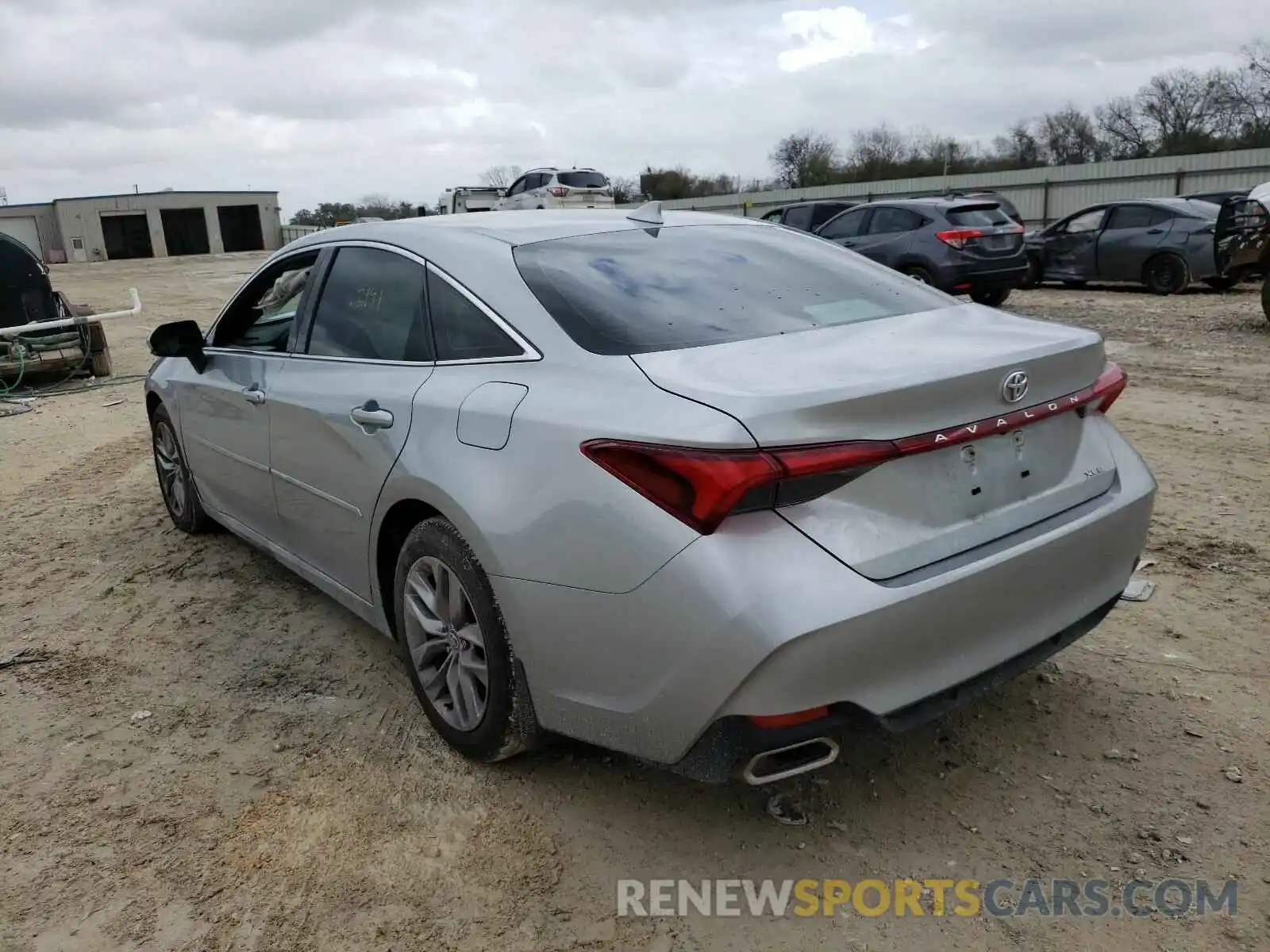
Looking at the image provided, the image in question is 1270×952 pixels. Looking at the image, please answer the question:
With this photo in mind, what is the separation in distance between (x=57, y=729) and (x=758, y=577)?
266 centimetres

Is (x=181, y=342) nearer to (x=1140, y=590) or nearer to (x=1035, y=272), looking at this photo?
(x=1140, y=590)

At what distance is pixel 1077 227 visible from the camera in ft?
49.3

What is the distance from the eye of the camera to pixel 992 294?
13.6m

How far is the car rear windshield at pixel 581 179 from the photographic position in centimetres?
2771

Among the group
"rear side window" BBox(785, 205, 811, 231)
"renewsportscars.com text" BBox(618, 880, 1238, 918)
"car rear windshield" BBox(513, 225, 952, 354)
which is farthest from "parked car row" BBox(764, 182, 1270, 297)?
"renewsportscars.com text" BBox(618, 880, 1238, 918)

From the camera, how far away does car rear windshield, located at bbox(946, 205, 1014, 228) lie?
1291cm

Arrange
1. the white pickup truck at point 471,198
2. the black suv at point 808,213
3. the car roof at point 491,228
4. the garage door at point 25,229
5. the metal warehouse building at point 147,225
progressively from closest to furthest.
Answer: the car roof at point 491,228
the black suv at point 808,213
the white pickup truck at point 471,198
the garage door at point 25,229
the metal warehouse building at point 147,225

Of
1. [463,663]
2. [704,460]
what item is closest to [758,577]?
[704,460]

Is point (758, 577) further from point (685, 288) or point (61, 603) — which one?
point (61, 603)

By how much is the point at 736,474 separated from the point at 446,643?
1.25 metres

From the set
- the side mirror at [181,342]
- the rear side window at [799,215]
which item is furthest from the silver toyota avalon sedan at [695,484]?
the rear side window at [799,215]

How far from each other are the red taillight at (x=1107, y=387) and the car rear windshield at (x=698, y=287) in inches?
22.4

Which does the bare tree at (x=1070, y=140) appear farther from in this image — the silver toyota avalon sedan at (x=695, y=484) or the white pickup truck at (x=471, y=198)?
the silver toyota avalon sedan at (x=695, y=484)

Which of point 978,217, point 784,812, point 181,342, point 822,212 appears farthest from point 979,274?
point 784,812
